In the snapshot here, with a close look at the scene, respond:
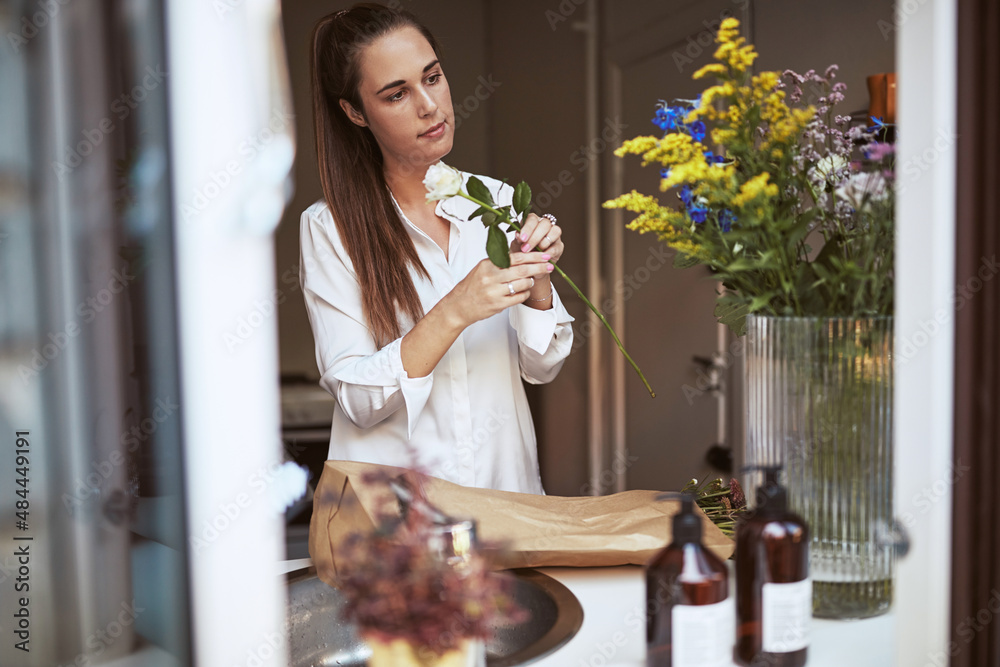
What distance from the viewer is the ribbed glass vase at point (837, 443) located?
2.50 feet

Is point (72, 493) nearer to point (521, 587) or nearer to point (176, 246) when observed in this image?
point (176, 246)

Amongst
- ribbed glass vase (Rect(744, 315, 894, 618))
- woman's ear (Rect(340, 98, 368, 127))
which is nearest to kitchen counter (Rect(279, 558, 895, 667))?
ribbed glass vase (Rect(744, 315, 894, 618))

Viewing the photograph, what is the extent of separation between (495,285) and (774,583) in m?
0.61

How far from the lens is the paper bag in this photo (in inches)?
32.9

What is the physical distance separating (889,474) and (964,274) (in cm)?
22

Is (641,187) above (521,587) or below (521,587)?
above

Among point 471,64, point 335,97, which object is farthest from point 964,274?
point 471,64

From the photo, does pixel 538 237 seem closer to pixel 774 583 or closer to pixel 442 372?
pixel 442 372

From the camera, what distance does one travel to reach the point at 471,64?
138 inches

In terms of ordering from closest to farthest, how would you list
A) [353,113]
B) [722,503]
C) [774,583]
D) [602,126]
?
[774,583] → [722,503] → [353,113] → [602,126]

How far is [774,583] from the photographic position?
2.26 ft

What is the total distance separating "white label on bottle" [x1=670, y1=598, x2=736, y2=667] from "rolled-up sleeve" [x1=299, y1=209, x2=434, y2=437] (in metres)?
0.71

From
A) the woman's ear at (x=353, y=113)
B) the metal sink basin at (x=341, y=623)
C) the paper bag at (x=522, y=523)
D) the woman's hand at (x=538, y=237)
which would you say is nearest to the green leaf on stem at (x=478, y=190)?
the woman's hand at (x=538, y=237)

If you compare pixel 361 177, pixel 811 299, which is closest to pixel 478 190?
pixel 811 299
